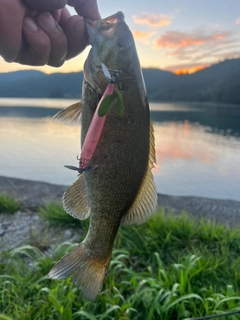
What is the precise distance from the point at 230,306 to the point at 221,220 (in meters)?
2.36

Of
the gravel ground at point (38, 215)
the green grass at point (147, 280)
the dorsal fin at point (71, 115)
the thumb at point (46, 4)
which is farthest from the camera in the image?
the gravel ground at point (38, 215)

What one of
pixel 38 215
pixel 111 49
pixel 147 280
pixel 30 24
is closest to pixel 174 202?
pixel 38 215

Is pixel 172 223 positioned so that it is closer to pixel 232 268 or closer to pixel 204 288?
pixel 232 268

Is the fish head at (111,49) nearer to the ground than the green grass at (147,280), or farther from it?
farther from it

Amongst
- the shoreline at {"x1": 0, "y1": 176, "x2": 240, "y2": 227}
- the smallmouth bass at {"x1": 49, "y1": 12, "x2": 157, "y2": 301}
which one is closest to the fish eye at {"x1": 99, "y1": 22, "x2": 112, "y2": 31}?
the smallmouth bass at {"x1": 49, "y1": 12, "x2": 157, "y2": 301}

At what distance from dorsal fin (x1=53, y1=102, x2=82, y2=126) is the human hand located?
1.27 feet

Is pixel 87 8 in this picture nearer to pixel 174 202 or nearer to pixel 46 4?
pixel 46 4

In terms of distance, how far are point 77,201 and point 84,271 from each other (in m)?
0.24

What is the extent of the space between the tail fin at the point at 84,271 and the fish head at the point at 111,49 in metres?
0.59

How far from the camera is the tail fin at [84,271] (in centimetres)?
125

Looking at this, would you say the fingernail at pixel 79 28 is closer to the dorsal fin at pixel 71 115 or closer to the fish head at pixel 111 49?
the fish head at pixel 111 49

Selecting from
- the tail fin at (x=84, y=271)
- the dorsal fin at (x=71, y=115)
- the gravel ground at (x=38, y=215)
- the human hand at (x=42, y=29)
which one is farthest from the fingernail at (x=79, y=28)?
the gravel ground at (x=38, y=215)

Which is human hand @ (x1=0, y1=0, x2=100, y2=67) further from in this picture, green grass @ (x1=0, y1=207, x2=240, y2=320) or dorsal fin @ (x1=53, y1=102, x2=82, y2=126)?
green grass @ (x1=0, y1=207, x2=240, y2=320)

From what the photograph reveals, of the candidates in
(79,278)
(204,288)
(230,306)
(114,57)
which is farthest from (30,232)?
(114,57)
